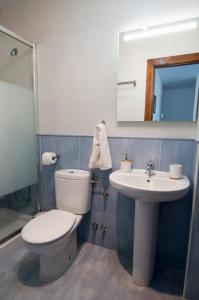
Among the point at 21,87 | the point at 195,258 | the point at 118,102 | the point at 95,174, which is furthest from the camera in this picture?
the point at 21,87

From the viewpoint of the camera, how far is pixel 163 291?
1318mm

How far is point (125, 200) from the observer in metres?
1.63

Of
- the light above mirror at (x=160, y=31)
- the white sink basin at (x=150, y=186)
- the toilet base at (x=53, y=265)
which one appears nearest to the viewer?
the white sink basin at (x=150, y=186)

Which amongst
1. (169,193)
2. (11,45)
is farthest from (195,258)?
(11,45)

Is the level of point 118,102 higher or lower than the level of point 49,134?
higher

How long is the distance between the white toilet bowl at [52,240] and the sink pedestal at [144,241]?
1.69ft

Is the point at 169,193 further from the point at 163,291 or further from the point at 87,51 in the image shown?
the point at 87,51

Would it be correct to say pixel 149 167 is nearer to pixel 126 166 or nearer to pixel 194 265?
pixel 126 166

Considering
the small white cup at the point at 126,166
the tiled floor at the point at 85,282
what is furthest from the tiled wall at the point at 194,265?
the small white cup at the point at 126,166

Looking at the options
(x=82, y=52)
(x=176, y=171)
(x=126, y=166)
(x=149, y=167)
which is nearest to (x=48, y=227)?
(x=126, y=166)

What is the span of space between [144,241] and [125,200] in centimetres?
38

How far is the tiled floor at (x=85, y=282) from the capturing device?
1266 millimetres

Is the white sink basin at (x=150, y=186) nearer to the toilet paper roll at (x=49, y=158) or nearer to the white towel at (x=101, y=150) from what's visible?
the white towel at (x=101, y=150)

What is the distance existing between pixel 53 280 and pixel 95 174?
0.87 m
